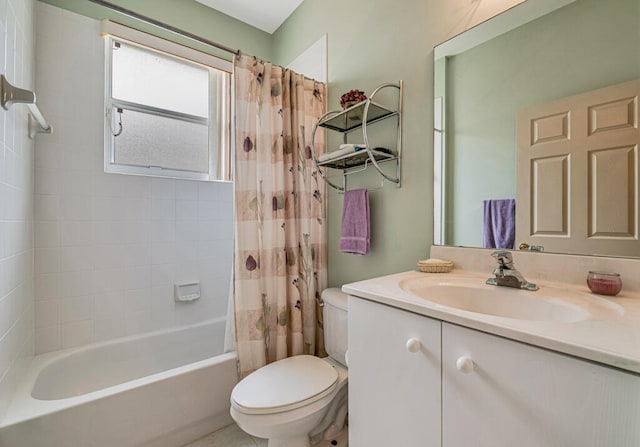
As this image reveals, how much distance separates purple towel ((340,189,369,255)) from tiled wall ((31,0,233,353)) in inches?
46.3

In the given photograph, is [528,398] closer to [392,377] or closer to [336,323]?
[392,377]

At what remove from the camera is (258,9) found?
2.09m

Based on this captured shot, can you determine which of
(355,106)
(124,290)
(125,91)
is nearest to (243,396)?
(124,290)

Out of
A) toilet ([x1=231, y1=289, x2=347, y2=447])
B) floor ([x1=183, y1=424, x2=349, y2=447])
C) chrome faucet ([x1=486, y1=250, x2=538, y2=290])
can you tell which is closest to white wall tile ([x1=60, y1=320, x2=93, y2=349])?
floor ([x1=183, y1=424, x2=349, y2=447])

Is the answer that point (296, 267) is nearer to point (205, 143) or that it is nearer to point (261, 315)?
point (261, 315)

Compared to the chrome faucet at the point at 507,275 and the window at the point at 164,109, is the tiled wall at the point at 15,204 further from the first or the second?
the chrome faucet at the point at 507,275

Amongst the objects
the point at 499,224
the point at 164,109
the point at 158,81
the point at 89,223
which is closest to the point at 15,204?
the point at 89,223

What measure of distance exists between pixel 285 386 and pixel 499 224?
1.08 m

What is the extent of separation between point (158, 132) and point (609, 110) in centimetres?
233

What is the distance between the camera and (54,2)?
1627 mm

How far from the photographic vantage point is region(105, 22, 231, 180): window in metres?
1.79

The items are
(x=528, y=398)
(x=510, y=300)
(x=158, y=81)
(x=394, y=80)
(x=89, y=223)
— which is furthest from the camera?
(x=158, y=81)

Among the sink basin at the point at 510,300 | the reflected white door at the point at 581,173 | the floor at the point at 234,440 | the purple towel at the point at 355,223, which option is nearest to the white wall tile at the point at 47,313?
the floor at the point at 234,440

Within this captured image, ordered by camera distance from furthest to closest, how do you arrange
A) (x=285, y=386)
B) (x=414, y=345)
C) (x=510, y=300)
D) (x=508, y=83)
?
(x=285, y=386)
(x=508, y=83)
(x=510, y=300)
(x=414, y=345)
